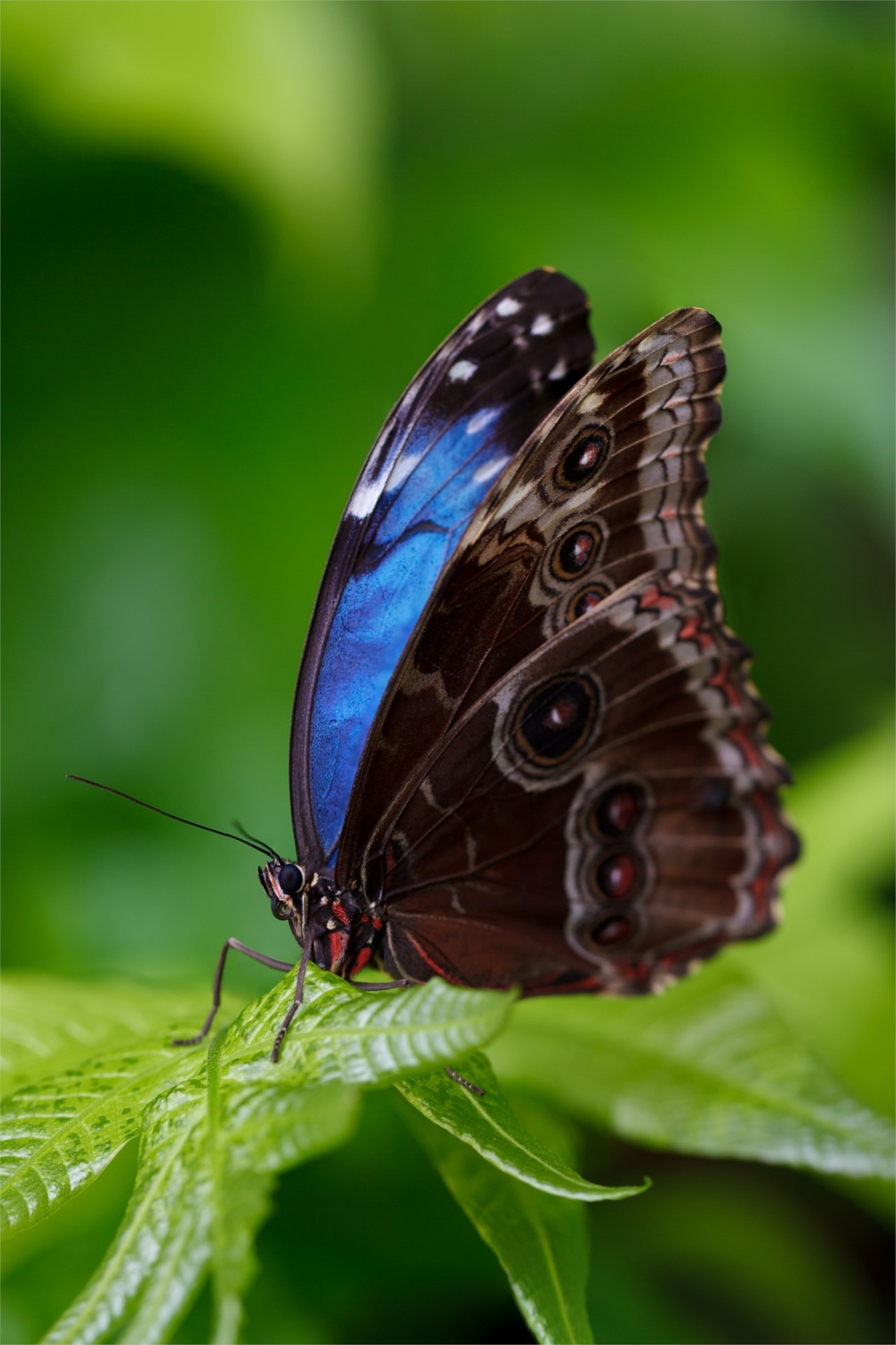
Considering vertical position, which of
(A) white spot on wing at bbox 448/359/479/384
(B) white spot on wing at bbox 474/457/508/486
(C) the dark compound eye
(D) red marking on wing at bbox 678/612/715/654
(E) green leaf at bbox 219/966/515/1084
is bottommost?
(E) green leaf at bbox 219/966/515/1084

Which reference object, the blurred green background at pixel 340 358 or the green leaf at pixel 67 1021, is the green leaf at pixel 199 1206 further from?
the blurred green background at pixel 340 358

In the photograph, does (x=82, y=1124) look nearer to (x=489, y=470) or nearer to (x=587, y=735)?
(x=587, y=735)

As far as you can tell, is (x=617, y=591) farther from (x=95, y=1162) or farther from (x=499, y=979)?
(x=95, y=1162)

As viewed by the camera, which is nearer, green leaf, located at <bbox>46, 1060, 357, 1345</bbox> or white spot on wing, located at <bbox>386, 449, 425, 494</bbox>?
green leaf, located at <bbox>46, 1060, 357, 1345</bbox>

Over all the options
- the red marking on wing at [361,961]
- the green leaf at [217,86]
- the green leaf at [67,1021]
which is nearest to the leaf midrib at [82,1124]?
the green leaf at [67,1021]

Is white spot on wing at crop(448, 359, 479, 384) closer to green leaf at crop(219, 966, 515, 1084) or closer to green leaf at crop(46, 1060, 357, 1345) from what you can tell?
green leaf at crop(219, 966, 515, 1084)

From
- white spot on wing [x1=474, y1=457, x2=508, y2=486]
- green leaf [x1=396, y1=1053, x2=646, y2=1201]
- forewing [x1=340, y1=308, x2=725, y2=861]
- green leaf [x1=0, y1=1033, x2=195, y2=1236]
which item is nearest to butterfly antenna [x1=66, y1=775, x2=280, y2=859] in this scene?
forewing [x1=340, y1=308, x2=725, y2=861]

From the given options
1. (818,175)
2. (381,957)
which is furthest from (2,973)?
(818,175)
